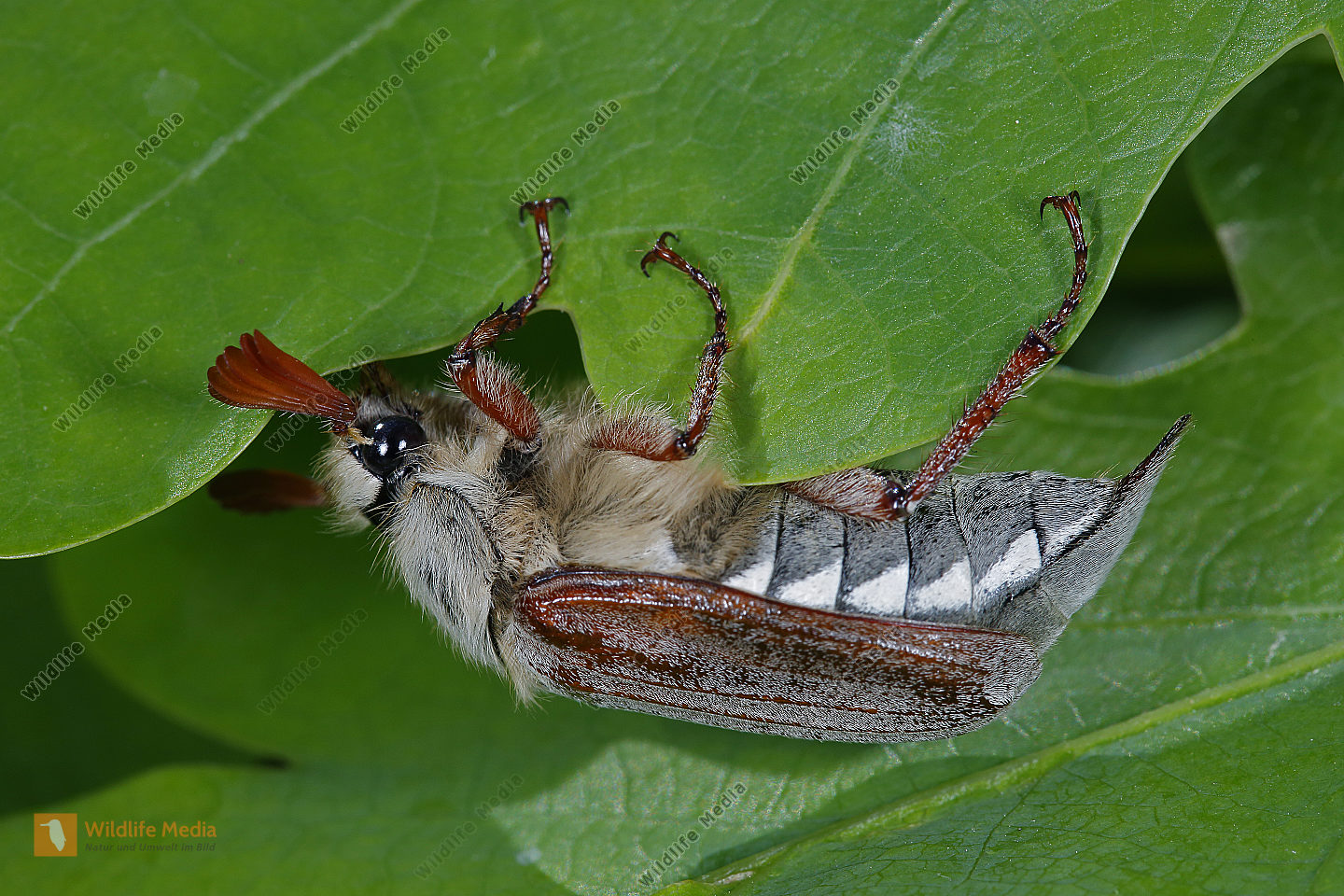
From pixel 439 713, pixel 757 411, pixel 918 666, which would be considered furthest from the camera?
pixel 439 713

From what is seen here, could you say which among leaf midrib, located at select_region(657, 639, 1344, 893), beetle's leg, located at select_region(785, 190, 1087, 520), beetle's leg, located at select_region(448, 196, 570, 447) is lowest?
leaf midrib, located at select_region(657, 639, 1344, 893)

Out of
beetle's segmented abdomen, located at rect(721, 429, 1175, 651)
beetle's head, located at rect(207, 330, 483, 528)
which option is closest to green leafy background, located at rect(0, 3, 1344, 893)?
beetle's segmented abdomen, located at rect(721, 429, 1175, 651)

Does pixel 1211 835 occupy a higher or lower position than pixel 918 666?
lower

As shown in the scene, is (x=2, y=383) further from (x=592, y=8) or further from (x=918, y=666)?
(x=918, y=666)

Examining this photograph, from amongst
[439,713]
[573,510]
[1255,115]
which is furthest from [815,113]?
[439,713]

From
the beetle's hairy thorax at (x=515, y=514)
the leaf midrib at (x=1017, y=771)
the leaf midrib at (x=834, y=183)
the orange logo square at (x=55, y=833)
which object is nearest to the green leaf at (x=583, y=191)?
the leaf midrib at (x=834, y=183)

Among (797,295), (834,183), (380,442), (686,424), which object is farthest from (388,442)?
(834,183)

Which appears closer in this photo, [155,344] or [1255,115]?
[155,344]

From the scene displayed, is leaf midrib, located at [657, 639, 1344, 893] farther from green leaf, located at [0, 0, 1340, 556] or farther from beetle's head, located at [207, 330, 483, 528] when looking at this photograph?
beetle's head, located at [207, 330, 483, 528]
